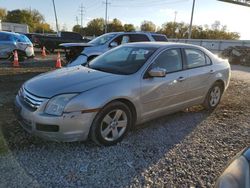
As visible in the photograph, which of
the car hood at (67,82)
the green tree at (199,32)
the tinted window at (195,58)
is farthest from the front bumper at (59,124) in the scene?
the green tree at (199,32)

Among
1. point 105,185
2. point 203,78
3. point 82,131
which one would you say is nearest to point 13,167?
point 82,131

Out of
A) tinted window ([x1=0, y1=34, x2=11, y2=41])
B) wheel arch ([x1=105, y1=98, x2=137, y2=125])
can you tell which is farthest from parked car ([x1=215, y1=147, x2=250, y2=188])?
tinted window ([x1=0, y1=34, x2=11, y2=41])

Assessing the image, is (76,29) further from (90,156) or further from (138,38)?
(90,156)

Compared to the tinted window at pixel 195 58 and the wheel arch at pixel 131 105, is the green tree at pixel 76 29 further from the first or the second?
the wheel arch at pixel 131 105

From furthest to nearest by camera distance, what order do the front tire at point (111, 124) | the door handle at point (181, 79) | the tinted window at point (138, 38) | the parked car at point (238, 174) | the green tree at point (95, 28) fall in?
1. the green tree at point (95, 28)
2. the tinted window at point (138, 38)
3. the door handle at point (181, 79)
4. the front tire at point (111, 124)
5. the parked car at point (238, 174)

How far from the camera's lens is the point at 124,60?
489 cm

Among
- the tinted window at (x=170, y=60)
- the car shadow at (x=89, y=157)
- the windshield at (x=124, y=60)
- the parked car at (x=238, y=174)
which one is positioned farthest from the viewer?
the tinted window at (x=170, y=60)

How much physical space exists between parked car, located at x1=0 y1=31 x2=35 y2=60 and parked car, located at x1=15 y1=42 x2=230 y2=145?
960 cm

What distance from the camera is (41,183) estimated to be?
3059 millimetres

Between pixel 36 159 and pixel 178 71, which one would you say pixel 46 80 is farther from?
pixel 178 71

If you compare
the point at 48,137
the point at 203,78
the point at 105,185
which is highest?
the point at 203,78

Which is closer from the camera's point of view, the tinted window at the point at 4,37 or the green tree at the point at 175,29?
the tinted window at the point at 4,37

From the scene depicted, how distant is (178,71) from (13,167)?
315 cm

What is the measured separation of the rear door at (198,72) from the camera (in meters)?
5.21
